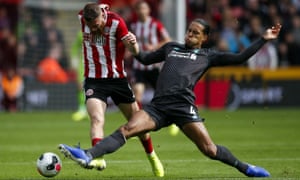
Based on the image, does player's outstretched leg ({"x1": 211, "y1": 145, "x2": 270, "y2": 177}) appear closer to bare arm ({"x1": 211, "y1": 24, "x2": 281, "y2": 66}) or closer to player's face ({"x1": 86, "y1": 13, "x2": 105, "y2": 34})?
bare arm ({"x1": 211, "y1": 24, "x2": 281, "y2": 66})

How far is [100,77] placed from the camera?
409 inches

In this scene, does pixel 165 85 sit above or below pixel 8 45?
above

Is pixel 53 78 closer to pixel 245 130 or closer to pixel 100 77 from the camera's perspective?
pixel 245 130

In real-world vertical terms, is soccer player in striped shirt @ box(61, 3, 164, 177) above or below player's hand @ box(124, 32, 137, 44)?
below

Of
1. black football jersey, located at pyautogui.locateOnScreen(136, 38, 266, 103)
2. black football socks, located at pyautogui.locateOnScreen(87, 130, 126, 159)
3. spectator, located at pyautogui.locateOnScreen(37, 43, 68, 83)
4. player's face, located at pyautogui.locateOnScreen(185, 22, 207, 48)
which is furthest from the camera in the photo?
spectator, located at pyautogui.locateOnScreen(37, 43, 68, 83)

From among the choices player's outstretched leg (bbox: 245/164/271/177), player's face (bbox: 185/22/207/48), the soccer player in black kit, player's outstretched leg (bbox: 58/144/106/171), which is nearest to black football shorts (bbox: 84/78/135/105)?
the soccer player in black kit

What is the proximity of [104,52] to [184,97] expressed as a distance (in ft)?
5.04

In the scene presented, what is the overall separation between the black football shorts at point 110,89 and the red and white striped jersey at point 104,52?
6 centimetres

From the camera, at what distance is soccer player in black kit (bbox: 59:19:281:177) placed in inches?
358

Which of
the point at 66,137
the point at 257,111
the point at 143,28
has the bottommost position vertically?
the point at 257,111

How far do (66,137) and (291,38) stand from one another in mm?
11188

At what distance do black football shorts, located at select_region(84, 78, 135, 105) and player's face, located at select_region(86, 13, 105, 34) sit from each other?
0.63 metres

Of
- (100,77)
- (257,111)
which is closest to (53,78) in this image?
(257,111)

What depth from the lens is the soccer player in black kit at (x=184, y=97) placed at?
9.10m
